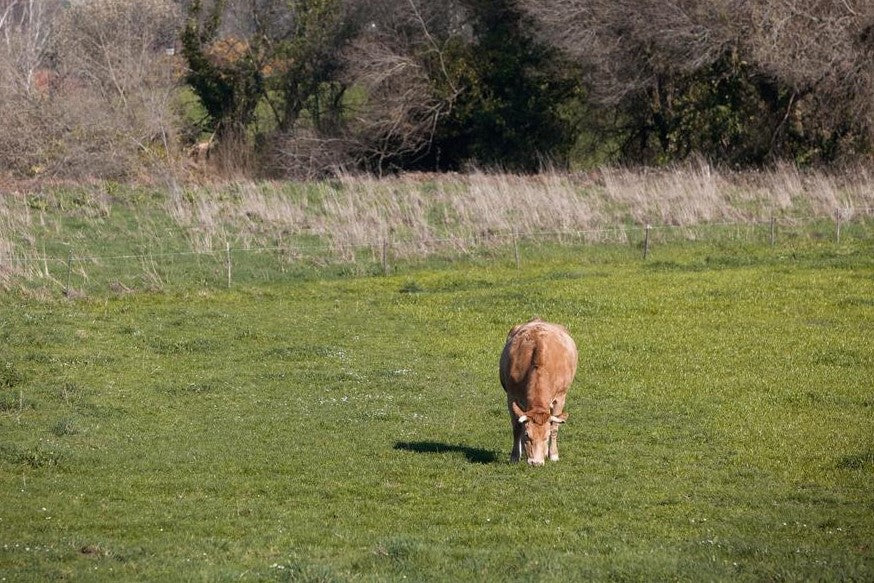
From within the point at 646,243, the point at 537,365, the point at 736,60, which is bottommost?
the point at 537,365

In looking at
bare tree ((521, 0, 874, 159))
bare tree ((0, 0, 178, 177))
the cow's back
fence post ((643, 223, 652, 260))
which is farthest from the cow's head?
bare tree ((0, 0, 178, 177))

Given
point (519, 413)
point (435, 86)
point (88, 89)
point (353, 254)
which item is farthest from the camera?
point (88, 89)

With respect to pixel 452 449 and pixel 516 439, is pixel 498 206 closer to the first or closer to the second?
pixel 452 449

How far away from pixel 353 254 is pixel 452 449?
52.0 feet

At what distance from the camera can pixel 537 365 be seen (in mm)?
15055

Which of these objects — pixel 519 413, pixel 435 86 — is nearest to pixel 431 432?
pixel 519 413

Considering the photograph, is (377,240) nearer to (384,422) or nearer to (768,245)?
(768,245)

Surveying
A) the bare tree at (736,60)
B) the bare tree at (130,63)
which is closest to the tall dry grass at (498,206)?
the bare tree at (736,60)

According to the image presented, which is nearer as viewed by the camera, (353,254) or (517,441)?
(517,441)

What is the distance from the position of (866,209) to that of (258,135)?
27246 mm

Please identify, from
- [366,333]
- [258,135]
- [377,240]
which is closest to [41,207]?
[377,240]

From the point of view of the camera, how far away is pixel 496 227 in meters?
33.4

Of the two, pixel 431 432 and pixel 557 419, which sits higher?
pixel 557 419

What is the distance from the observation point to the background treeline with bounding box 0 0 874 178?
1715 inches
